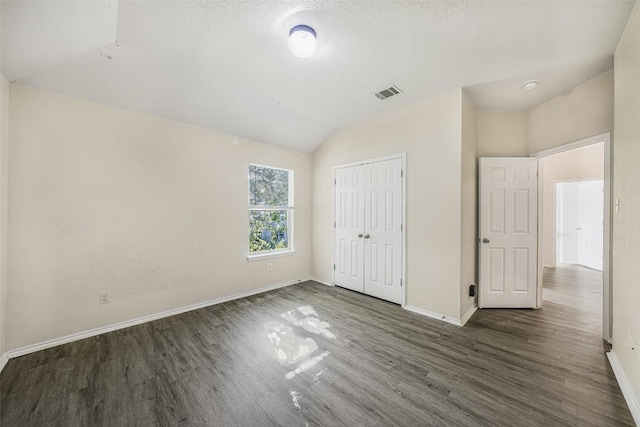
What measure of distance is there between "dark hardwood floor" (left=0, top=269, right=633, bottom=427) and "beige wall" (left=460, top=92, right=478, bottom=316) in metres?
0.48

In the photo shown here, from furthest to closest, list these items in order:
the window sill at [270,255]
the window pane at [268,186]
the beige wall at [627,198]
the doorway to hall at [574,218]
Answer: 1. the doorway to hall at [574,218]
2. the window pane at [268,186]
3. the window sill at [270,255]
4. the beige wall at [627,198]

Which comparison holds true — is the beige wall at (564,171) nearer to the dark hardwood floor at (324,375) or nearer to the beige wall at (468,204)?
the dark hardwood floor at (324,375)

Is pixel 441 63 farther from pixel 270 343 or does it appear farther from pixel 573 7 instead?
pixel 270 343

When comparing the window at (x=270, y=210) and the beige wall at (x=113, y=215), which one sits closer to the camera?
the beige wall at (x=113, y=215)

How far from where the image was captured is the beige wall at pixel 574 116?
2504mm

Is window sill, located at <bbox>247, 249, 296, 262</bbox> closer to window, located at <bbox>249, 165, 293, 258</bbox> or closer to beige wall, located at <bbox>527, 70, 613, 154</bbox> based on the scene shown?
window, located at <bbox>249, 165, 293, 258</bbox>

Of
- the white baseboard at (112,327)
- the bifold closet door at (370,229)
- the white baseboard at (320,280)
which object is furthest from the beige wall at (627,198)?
the white baseboard at (112,327)

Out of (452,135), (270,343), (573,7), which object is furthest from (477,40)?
(270,343)

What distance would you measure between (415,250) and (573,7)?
2.52m

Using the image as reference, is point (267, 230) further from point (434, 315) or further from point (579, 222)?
point (579, 222)

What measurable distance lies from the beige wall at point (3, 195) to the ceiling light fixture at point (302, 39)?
2478 mm

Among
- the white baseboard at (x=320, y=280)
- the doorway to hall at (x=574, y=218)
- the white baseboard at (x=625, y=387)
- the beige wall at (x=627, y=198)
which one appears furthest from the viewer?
the doorway to hall at (x=574, y=218)

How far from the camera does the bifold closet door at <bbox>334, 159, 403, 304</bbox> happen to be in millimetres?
3432

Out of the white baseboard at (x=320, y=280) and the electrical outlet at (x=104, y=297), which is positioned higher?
the electrical outlet at (x=104, y=297)
